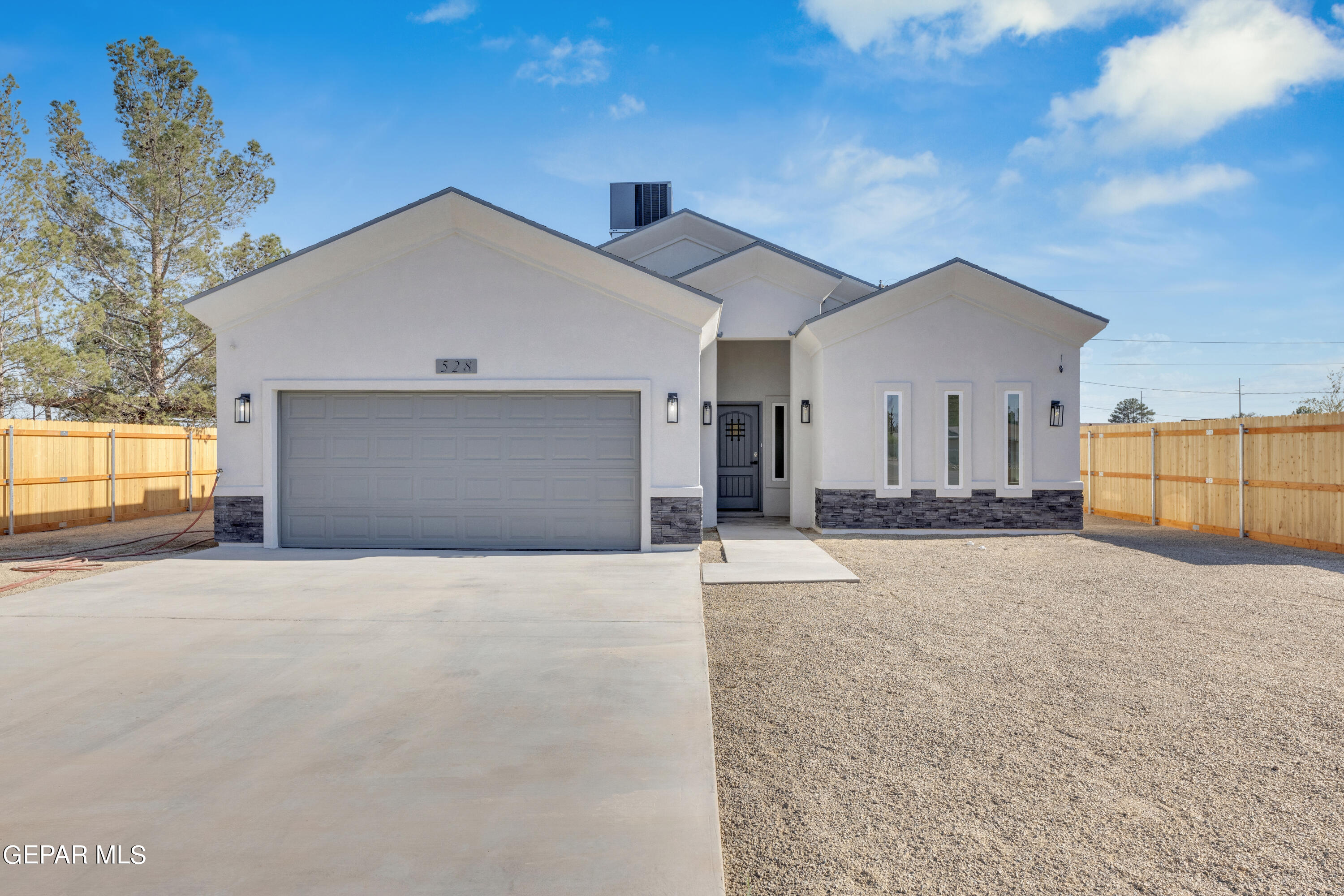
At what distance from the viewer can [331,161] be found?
15117 millimetres

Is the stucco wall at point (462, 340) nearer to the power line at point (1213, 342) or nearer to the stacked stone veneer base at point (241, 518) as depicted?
the stacked stone veneer base at point (241, 518)

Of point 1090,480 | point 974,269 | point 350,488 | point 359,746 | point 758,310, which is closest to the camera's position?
point 359,746

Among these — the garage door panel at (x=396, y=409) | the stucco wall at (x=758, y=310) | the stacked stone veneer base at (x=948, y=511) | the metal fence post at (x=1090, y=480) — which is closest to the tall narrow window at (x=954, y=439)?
the stacked stone veneer base at (x=948, y=511)

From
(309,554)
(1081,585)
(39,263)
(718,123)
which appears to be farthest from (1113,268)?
(39,263)

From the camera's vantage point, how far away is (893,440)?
460 inches

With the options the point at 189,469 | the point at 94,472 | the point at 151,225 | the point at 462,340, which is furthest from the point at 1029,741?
the point at 151,225

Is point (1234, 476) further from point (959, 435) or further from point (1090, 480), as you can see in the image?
point (959, 435)

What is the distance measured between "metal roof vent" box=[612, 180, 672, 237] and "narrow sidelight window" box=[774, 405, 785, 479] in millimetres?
7339

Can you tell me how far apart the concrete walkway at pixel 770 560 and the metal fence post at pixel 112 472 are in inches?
496

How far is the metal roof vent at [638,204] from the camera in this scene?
726 inches

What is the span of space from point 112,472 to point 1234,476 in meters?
21.4

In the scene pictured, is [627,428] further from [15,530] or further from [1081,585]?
[15,530]

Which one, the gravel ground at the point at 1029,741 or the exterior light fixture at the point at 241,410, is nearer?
the gravel ground at the point at 1029,741

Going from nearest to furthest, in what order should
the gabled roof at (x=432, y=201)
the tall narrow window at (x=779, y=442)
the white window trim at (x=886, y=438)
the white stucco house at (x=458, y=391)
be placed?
the gabled roof at (x=432, y=201)
the white stucco house at (x=458, y=391)
the white window trim at (x=886, y=438)
the tall narrow window at (x=779, y=442)
